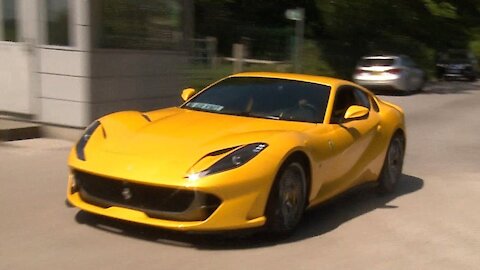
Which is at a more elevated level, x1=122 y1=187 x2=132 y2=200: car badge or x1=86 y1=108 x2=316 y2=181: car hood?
x1=86 y1=108 x2=316 y2=181: car hood

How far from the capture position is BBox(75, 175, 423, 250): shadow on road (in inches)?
201

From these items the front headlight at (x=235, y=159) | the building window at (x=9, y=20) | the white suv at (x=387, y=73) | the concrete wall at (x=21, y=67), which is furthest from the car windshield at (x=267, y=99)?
the white suv at (x=387, y=73)

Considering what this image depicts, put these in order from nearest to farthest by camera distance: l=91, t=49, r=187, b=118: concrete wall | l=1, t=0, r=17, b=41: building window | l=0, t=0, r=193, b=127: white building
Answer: l=0, t=0, r=193, b=127: white building
l=91, t=49, r=187, b=118: concrete wall
l=1, t=0, r=17, b=41: building window

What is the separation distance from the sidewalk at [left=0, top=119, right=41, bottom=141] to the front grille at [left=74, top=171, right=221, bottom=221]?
184 inches

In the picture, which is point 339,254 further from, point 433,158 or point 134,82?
point 134,82

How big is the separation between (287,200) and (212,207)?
743mm

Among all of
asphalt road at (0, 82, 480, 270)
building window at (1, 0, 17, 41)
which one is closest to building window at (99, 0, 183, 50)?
building window at (1, 0, 17, 41)

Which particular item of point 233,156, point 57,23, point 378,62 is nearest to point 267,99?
point 233,156

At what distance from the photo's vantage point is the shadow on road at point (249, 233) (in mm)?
5109

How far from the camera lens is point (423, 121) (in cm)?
1477

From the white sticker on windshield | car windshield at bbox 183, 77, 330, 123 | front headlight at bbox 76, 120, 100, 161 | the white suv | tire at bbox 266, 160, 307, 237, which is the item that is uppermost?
car windshield at bbox 183, 77, 330, 123

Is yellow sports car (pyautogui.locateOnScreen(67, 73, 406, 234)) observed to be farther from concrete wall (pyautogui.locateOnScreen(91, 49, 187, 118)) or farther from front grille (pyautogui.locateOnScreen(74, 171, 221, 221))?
concrete wall (pyautogui.locateOnScreen(91, 49, 187, 118))

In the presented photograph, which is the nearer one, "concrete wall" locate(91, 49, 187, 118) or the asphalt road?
the asphalt road

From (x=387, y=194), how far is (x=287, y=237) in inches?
89.9
